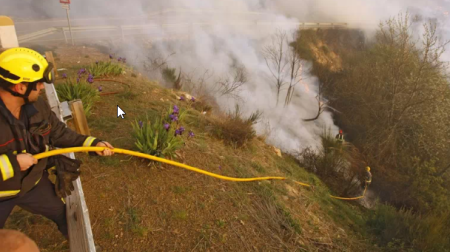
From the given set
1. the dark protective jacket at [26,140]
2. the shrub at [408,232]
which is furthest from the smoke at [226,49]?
the dark protective jacket at [26,140]

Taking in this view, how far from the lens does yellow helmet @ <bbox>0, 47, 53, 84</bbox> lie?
141cm

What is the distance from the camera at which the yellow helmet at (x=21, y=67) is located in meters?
1.41

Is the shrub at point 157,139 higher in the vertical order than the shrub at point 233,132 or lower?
higher

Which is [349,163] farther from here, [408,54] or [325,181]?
[408,54]

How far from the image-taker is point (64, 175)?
1783mm

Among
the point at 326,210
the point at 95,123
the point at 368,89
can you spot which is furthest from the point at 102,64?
the point at 368,89

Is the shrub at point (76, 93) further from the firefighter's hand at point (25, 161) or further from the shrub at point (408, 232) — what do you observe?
the shrub at point (408, 232)

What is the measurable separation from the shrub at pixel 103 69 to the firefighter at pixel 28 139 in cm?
423

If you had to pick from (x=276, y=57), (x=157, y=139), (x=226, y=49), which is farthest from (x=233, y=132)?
(x=276, y=57)

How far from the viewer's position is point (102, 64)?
5949 mm

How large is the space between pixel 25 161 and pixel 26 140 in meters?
0.16

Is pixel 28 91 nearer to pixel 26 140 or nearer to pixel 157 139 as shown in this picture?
pixel 26 140

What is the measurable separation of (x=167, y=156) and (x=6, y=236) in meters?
2.39

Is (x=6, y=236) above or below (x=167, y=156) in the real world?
above
